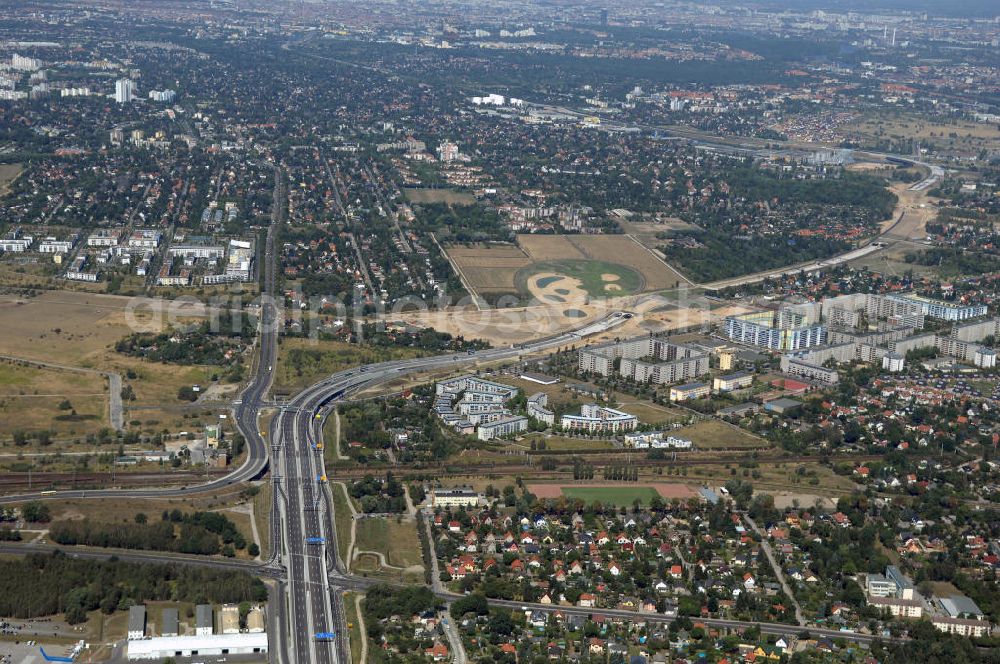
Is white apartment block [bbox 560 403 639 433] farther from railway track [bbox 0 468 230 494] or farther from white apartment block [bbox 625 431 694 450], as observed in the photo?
railway track [bbox 0 468 230 494]

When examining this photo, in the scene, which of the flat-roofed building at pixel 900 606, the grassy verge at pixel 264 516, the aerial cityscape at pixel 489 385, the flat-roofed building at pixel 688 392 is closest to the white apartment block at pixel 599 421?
the aerial cityscape at pixel 489 385

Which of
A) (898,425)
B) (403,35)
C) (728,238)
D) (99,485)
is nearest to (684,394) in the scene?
(898,425)

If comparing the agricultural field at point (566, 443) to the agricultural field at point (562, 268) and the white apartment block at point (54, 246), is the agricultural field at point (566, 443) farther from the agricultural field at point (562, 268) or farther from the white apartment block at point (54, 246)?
the white apartment block at point (54, 246)

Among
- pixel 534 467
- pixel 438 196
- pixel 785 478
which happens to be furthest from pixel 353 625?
pixel 438 196

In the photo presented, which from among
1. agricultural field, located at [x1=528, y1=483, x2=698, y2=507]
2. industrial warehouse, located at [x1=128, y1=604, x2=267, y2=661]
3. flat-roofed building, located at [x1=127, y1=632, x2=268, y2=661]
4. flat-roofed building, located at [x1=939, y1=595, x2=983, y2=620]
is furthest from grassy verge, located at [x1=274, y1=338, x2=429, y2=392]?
flat-roofed building, located at [x1=939, y1=595, x2=983, y2=620]

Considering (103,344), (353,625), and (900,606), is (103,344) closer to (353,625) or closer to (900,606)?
(353,625)

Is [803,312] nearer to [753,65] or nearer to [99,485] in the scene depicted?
[99,485]

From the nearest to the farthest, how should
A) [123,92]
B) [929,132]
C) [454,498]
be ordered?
1. [454,498]
2. [123,92]
3. [929,132]
